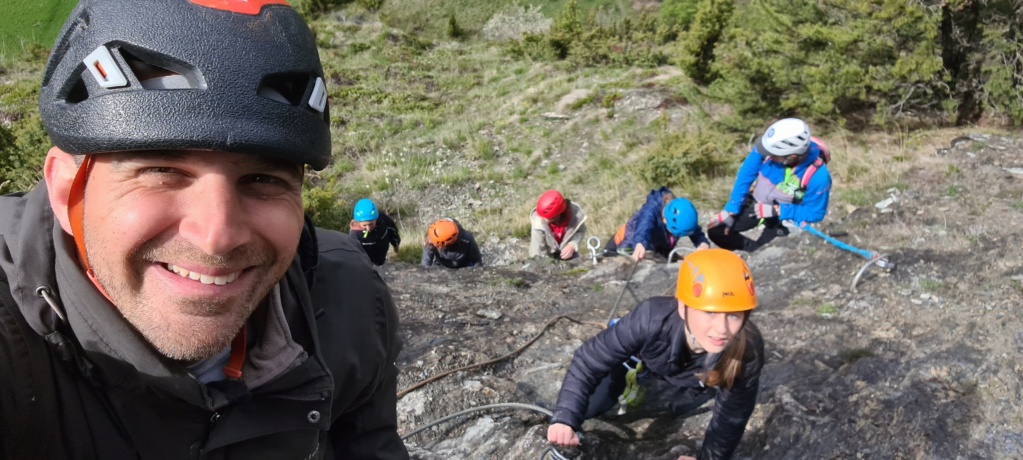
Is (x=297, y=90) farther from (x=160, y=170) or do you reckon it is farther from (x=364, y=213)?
(x=364, y=213)

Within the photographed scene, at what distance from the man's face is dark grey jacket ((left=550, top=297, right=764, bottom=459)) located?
103 inches

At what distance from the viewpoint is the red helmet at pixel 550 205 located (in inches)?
328

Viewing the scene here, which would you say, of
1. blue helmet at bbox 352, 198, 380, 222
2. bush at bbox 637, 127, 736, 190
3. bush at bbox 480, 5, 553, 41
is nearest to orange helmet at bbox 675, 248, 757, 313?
blue helmet at bbox 352, 198, 380, 222

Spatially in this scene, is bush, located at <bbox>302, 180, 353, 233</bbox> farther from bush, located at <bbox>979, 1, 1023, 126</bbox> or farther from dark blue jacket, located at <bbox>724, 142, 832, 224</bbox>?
bush, located at <bbox>979, 1, 1023, 126</bbox>

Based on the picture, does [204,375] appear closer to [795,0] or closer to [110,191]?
[110,191]

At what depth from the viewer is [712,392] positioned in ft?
13.6

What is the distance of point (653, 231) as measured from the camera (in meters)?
7.89

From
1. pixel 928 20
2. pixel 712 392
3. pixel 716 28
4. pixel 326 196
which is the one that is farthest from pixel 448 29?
pixel 712 392

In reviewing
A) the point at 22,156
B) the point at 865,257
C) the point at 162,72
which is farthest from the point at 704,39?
the point at 162,72

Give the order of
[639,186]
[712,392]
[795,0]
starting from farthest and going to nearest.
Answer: [639,186] → [795,0] → [712,392]

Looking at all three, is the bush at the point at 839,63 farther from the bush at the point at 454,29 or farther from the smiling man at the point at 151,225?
the bush at the point at 454,29

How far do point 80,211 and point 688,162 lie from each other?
1211 cm

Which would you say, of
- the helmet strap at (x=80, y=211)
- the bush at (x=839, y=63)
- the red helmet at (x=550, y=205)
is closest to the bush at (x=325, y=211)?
the red helmet at (x=550, y=205)

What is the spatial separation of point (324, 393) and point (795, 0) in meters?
12.6
